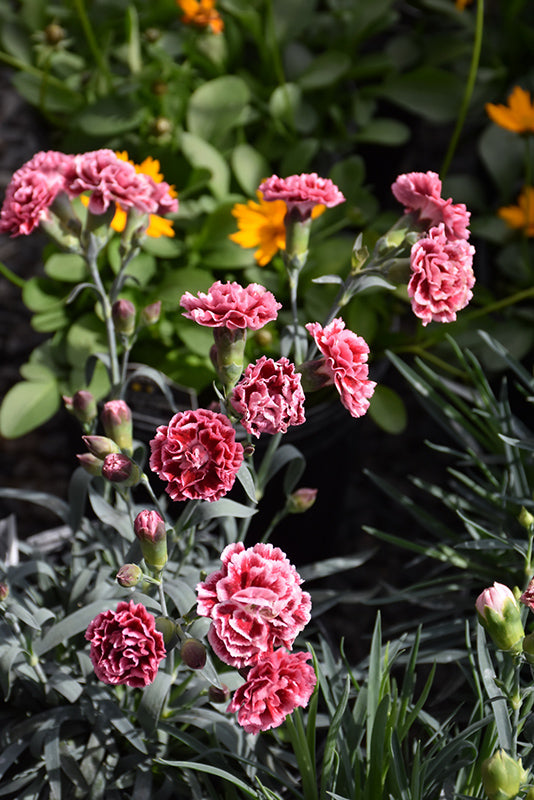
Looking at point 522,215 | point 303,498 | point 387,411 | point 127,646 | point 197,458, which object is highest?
point 197,458

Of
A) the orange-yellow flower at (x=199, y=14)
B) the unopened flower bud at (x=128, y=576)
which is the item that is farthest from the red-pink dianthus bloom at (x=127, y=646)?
the orange-yellow flower at (x=199, y=14)

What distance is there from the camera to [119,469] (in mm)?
669

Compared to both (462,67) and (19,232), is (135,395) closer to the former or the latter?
(19,232)

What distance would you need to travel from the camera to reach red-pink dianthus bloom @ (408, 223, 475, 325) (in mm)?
674

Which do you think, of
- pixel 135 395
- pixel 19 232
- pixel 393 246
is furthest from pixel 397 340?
pixel 19 232

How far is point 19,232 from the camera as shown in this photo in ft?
2.53

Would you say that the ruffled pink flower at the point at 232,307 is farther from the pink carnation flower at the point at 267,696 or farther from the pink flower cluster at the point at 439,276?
the pink carnation flower at the point at 267,696

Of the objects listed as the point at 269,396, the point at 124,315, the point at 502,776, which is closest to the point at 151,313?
the point at 124,315

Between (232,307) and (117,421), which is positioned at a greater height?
(232,307)

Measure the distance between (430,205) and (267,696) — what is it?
42 centimetres

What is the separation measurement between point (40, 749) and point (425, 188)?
608 mm

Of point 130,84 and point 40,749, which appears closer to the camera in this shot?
point 40,749

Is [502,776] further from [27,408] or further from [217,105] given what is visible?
[217,105]

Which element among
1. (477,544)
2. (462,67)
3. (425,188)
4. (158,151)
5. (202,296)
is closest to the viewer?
(202,296)
